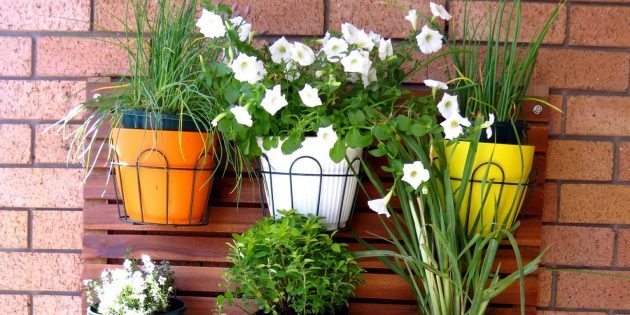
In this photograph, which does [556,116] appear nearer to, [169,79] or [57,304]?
[169,79]

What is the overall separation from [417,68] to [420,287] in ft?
1.66

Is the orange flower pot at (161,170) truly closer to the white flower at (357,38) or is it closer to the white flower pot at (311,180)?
the white flower pot at (311,180)

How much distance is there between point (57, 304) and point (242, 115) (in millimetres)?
772

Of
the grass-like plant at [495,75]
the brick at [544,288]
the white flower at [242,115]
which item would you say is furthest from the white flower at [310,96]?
the brick at [544,288]

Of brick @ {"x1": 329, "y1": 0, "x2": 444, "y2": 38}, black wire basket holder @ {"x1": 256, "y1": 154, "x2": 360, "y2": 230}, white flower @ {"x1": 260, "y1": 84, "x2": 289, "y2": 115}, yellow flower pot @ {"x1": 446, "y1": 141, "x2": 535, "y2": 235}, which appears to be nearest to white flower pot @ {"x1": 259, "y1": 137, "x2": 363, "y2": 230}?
black wire basket holder @ {"x1": 256, "y1": 154, "x2": 360, "y2": 230}

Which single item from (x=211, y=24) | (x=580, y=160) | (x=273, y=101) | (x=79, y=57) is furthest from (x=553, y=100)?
(x=79, y=57)

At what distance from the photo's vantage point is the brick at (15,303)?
5.08 feet

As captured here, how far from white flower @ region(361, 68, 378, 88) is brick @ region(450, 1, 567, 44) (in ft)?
1.08

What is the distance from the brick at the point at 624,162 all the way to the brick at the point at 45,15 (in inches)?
53.5

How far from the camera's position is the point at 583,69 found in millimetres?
1514

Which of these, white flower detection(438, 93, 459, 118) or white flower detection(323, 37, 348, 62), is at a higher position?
white flower detection(323, 37, 348, 62)

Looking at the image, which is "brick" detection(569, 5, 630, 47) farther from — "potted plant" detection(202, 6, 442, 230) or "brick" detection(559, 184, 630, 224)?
"potted plant" detection(202, 6, 442, 230)

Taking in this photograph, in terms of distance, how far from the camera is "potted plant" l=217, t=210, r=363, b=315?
119cm

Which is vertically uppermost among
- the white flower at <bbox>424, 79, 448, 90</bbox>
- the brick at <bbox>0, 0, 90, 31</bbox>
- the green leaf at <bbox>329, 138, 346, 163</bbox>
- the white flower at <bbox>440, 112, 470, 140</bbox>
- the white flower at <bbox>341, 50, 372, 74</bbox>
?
the brick at <bbox>0, 0, 90, 31</bbox>
